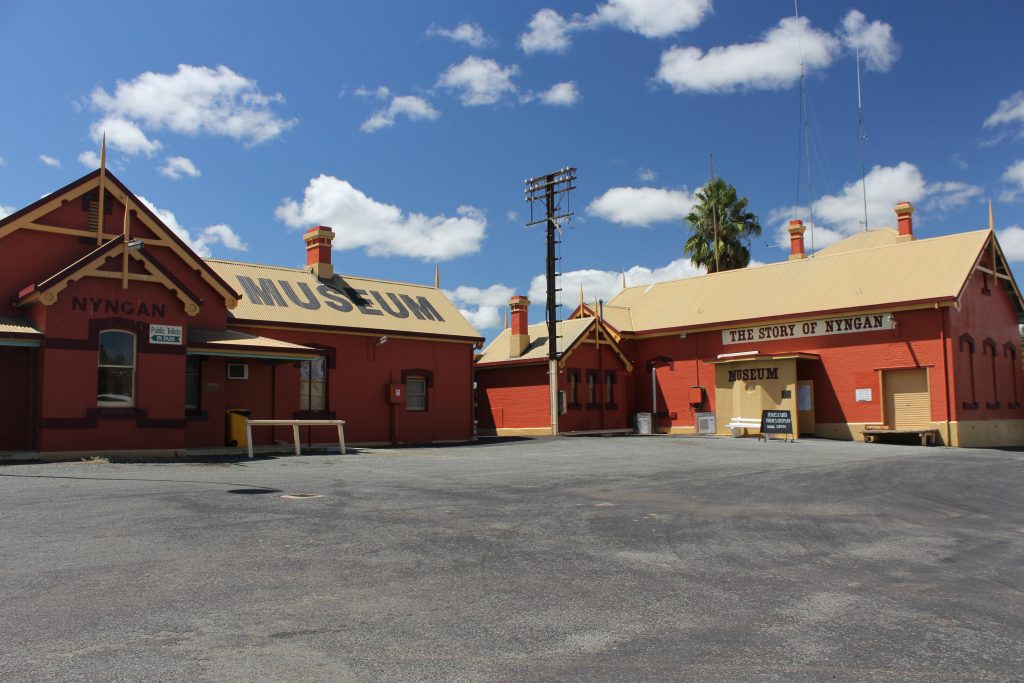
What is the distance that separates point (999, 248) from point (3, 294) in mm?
34093

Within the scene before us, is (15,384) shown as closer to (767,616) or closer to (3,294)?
(3,294)

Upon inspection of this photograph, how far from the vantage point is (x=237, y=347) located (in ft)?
69.5

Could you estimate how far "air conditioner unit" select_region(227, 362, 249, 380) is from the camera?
23.2 metres

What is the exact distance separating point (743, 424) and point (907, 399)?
5.78 m

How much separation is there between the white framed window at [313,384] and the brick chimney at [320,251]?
437cm

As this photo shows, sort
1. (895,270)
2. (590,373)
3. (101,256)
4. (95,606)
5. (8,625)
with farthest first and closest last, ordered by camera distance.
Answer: (590,373)
(895,270)
(101,256)
(95,606)
(8,625)

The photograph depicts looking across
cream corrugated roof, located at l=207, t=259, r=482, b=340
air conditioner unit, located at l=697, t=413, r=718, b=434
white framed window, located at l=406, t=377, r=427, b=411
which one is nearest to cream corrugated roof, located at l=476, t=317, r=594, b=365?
cream corrugated roof, located at l=207, t=259, r=482, b=340

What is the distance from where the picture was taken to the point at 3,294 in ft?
64.2

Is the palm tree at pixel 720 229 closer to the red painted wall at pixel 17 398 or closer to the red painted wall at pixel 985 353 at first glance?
the red painted wall at pixel 985 353

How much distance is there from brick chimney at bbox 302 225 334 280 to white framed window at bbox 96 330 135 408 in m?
10.7

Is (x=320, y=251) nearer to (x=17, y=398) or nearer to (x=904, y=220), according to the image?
(x=17, y=398)

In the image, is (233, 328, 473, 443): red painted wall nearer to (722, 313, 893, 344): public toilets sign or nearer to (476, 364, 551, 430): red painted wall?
(476, 364, 551, 430): red painted wall

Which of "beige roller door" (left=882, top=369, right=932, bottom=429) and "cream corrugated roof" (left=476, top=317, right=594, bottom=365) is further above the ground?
"cream corrugated roof" (left=476, top=317, right=594, bottom=365)

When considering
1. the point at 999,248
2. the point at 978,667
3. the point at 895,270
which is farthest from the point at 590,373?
the point at 978,667
